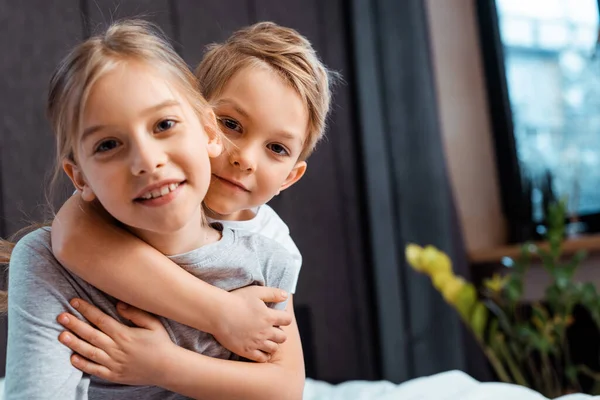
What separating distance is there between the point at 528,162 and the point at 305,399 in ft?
6.21

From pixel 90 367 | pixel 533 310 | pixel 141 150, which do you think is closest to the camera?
pixel 141 150

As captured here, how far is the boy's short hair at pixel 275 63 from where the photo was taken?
1.05 metres

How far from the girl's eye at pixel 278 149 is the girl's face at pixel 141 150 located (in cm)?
19

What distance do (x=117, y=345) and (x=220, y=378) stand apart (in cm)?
14

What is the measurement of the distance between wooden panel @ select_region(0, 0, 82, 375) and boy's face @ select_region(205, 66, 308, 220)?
1.18m

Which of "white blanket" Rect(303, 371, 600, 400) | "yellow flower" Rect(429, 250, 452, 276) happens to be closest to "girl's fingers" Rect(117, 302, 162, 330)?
"white blanket" Rect(303, 371, 600, 400)

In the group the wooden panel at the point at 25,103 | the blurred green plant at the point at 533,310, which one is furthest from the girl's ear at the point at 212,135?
the blurred green plant at the point at 533,310

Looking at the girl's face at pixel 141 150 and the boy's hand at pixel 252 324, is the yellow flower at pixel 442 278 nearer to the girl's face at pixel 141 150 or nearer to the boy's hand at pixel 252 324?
the boy's hand at pixel 252 324

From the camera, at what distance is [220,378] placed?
0.96 metres

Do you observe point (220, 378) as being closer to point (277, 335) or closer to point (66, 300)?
point (277, 335)

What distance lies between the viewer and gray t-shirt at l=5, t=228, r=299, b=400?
0.86 metres

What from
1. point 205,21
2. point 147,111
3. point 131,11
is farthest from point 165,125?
point 205,21

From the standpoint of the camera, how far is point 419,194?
2883 millimetres

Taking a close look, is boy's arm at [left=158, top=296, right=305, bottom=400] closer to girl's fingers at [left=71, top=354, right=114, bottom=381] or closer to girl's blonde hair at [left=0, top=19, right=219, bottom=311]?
girl's fingers at [left=71, top=354, right=114, bottom=381]
